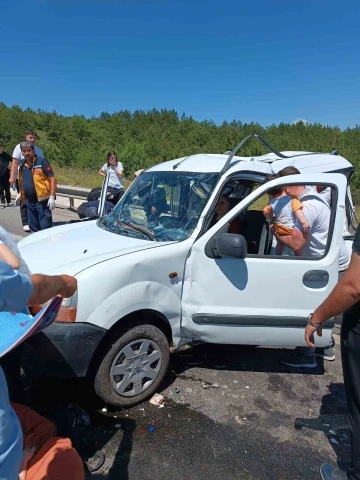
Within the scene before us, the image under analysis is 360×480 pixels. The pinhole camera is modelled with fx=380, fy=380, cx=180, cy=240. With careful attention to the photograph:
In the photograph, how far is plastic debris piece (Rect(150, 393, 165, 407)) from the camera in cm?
295

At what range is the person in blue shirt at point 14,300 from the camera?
43.8 inches

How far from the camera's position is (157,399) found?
2.98 meters

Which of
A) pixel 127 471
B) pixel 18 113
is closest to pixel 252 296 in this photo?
pixel 127 471

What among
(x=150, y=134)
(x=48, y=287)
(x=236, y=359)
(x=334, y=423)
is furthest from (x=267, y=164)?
(x=150, y=134)

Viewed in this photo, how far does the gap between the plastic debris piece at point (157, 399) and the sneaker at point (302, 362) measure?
126cm

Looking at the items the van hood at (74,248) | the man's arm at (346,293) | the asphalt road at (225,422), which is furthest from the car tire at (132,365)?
the man's arm at (346,293)

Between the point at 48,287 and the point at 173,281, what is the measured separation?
1680 millimetres

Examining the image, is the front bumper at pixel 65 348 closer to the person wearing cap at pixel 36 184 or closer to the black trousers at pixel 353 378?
the black trousers at pixel 353 378

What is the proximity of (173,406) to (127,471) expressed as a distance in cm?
69

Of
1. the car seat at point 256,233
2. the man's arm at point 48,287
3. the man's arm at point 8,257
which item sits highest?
the man's arm at point 48,287

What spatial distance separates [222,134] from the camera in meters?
65.3

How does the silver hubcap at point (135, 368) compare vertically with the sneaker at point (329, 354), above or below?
above

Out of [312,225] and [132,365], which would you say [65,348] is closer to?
[132,365]

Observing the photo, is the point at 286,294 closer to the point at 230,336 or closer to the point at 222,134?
the point at 230,336
